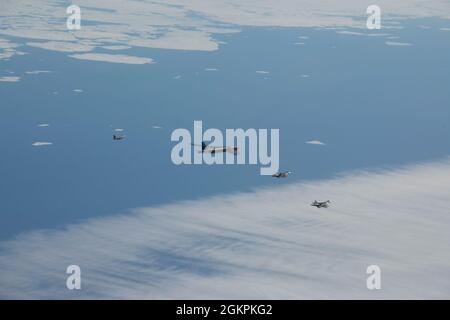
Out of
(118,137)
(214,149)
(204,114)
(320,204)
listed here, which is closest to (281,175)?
→ (320,204)

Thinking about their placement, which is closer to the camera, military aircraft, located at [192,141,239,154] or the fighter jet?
the fighter jet

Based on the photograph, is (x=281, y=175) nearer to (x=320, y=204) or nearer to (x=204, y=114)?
(x=320, y=204)

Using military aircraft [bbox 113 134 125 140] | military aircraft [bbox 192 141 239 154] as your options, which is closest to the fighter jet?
military aircraft [bbox 192 141 239 154]

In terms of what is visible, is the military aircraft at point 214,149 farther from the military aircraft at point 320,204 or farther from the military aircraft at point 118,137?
the military aircraft at point 320,204

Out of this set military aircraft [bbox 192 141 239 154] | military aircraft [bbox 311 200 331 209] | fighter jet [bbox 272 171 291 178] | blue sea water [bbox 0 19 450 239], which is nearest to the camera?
military aircraft [bbox 311 200 331 209]

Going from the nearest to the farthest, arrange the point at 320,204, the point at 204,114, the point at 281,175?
1. the point at 320,204
2. the point at 281,175
3. the point at 204,114

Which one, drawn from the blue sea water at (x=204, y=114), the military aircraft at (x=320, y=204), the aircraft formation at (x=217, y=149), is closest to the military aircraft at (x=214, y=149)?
the aircraft formation at (x=217, y=149)

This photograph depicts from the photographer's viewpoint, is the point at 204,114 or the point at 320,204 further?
the point at 204,114

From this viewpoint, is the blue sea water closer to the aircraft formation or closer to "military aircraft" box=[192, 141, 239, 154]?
the aircraft formation
